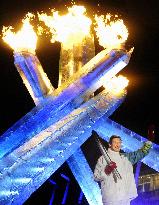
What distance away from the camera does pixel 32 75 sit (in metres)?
9.88

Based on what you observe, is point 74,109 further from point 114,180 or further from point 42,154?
point 114,180

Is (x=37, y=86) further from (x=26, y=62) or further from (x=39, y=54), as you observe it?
(x=39, y=54)

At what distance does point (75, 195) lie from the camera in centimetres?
1892

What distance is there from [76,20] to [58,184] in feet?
38.7

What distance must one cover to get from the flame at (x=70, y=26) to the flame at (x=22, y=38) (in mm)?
729

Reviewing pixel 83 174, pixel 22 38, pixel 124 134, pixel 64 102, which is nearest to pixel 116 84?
pixel 124 134

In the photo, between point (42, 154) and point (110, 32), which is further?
point (110, 32)

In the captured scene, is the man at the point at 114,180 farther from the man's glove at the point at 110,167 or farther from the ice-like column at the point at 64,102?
the ice-like column at the point at 64,102

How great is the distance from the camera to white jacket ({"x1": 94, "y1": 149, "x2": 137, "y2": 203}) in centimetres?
475

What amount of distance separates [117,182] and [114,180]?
53mm

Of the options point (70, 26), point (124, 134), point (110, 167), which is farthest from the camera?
point (70, 26)

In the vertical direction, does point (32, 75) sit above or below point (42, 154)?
above

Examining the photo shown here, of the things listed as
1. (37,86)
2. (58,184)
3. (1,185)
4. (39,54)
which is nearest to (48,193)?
(58,184)

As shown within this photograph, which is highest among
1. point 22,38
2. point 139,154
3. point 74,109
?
point 22,38
